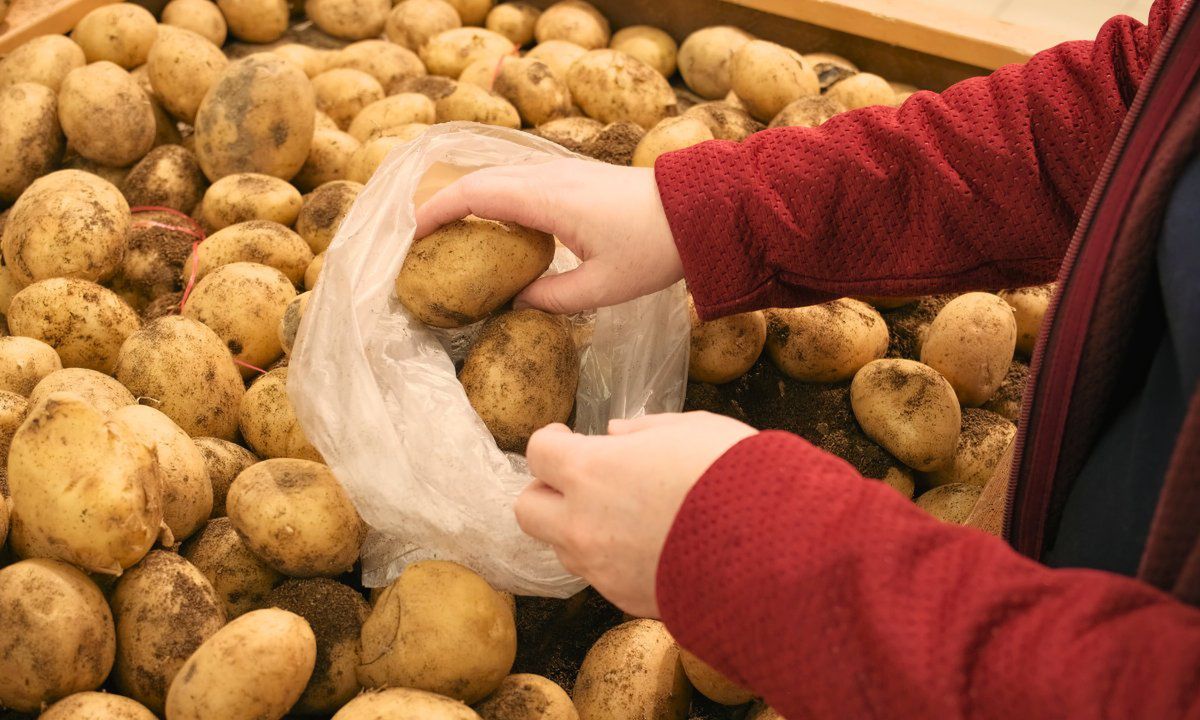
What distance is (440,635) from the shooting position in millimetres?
1049

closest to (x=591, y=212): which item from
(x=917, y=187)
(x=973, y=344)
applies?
(x=917, y=187)

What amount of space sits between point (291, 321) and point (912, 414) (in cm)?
89

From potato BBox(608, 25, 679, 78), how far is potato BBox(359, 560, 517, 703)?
165cm

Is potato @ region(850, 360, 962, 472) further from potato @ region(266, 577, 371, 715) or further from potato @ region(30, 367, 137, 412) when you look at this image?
potato @ region(30, 367, 137, 412)

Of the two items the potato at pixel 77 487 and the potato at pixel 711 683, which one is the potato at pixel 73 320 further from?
the potato at pixel 711 683

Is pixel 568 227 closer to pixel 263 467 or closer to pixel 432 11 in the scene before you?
pixel 263 467

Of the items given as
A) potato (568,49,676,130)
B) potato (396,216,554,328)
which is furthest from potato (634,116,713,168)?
potato (396,216,554,328)

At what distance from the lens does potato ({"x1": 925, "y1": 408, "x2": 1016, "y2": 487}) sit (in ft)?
4.86

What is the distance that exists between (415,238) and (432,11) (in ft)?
4.53

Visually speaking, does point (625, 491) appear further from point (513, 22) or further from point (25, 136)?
point (513, 22)

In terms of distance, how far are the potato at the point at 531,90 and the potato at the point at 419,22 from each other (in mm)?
389

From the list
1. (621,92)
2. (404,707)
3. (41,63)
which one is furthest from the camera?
(621,92)

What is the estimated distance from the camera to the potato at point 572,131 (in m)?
1.92

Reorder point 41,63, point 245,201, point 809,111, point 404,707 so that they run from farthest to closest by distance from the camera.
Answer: point 41,63 < point 809,111 < point 245,201 < point 404,707
